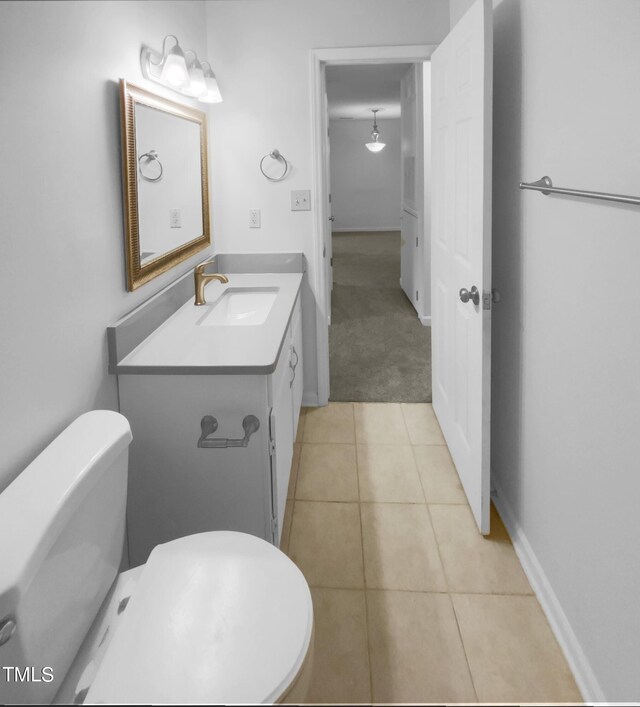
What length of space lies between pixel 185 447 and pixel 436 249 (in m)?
1.69

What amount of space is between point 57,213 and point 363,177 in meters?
11.0

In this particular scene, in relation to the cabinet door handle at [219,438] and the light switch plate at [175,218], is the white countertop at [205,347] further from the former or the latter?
the light switch plate at [175,218]

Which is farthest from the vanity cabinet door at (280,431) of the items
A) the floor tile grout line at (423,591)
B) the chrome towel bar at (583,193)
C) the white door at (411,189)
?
the white door at (411,189)

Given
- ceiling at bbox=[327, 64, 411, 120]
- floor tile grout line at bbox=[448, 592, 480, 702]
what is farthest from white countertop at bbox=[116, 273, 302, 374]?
ceiling at bbox=[327, 64, 411, 120]

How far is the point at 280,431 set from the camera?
2.09m

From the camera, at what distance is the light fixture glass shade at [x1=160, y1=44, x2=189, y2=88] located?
215 centimetres

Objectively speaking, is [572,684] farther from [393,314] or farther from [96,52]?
[393,314]

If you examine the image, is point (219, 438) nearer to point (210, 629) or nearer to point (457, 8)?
point (210, 629)

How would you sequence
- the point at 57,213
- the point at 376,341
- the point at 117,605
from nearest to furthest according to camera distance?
the point at 117,605
the point at 57,213
the point at 376,341

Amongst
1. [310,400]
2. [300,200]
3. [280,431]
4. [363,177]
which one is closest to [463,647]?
[280,431]

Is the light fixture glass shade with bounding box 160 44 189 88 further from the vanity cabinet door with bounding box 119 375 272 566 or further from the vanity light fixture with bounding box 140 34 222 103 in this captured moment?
Answer: the vanity cabinet door with bounding box 119 375 272 566

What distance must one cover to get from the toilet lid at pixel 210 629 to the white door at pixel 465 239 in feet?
3.77

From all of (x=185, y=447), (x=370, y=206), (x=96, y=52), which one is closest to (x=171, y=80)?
(x=96, y=52)

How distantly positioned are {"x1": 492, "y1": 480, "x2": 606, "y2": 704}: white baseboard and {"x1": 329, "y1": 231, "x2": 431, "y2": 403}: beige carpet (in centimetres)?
141
